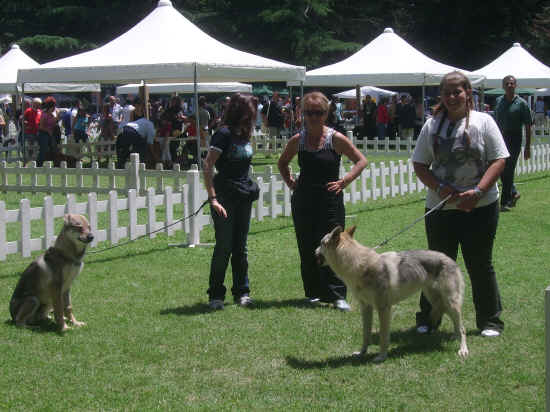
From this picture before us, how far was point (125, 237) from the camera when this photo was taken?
9.98 meters

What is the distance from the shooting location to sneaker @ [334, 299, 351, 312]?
6.68 metres

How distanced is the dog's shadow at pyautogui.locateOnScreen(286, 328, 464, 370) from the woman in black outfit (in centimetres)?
94

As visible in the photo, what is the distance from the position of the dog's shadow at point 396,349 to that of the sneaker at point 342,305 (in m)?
0.77

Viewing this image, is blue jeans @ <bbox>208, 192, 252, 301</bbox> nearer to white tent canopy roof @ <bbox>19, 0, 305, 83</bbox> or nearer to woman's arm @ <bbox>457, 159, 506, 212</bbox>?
woman's arm @ <bbox>457, 159, 506, 212</bbox>

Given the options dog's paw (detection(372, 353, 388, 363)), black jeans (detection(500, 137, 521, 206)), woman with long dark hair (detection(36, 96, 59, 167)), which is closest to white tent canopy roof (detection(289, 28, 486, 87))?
woman with long dark hair (detection(36, 96, 59, 167))

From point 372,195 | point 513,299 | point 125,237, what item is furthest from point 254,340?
point 372,195

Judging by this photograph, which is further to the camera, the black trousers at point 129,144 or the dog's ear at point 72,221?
the black trousers at point 129,144

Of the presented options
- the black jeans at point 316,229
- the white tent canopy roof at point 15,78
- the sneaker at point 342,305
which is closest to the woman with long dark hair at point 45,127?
the white tent canopy roof at point 15,78

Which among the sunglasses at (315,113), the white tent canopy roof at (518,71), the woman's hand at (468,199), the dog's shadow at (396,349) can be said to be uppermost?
the white tent canopy roof at (518,71)

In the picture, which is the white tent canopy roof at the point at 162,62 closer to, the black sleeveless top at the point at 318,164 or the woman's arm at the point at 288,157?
the woman's arm at the point at 288,157

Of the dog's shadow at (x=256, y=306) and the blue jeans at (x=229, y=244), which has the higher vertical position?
the blue jeans at (x=229, y=244)

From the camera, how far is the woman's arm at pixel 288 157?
663 centimetres

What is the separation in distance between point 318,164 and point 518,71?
888 inches

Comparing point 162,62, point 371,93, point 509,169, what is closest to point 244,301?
point 509,169
